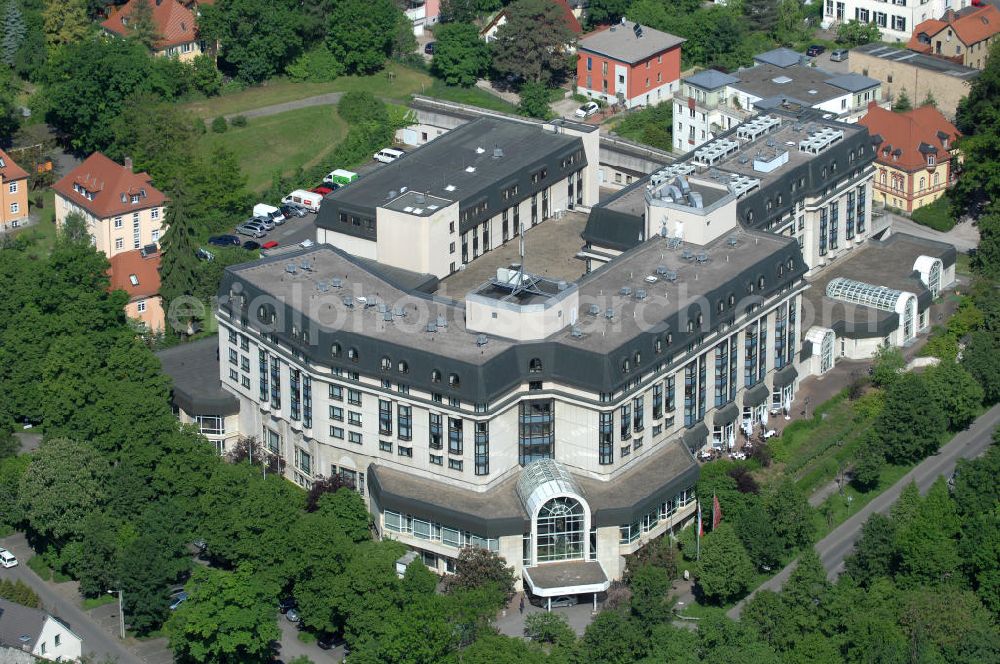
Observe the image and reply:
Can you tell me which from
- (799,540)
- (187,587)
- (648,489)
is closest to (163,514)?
(187,587)

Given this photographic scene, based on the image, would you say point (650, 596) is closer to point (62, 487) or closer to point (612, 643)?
point (612, 643)

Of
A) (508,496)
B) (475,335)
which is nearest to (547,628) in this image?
(508,496)

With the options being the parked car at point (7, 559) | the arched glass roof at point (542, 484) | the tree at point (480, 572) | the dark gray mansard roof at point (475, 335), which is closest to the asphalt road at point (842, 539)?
the arched glass roof at point (542, 484)

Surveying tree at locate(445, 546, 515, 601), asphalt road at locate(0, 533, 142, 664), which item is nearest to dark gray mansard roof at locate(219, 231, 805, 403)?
tree at locate(445, 546, 515, 601)

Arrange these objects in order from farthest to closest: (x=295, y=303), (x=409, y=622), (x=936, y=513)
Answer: (x=295, y=303)
(x=936, y=513)
(x=409, y=622)

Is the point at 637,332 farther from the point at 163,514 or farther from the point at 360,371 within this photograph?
the point at 163,514

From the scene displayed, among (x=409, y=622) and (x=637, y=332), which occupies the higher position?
(x=637, y=332)

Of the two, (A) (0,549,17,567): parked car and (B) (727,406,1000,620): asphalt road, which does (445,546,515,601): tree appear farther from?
(A) (0,549,17,567): parked car
